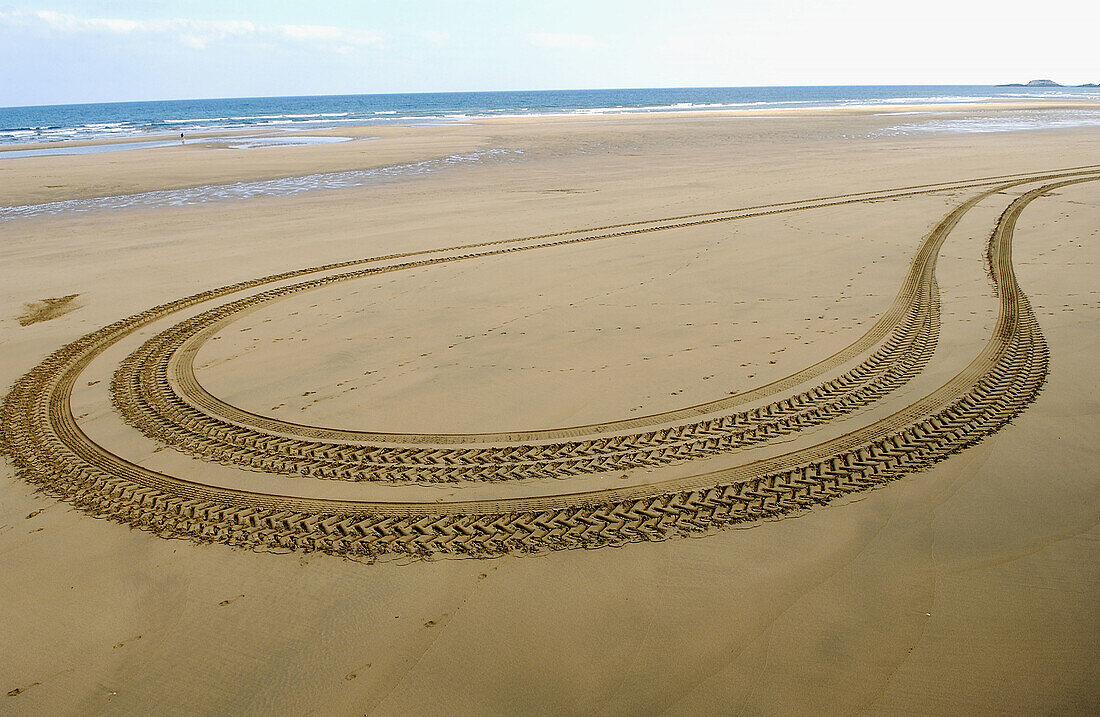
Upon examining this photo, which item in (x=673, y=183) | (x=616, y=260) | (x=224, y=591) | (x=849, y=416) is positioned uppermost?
(x=673, y=183)

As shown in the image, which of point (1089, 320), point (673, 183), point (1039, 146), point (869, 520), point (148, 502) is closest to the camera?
point (869, 520)

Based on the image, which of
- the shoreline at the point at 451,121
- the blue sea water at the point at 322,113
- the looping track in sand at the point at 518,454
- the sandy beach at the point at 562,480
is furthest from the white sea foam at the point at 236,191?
the blue sea water at the point at 322,113

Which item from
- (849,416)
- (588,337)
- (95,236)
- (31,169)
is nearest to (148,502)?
(588,337)

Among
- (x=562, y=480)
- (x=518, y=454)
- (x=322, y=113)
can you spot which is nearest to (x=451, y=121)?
(x=322, y=113)

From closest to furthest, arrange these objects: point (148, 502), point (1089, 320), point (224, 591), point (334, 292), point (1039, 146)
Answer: point (224, 591)
point (148, 502)
point (1089, 320)
point (334, 292)
point (1039, 146)

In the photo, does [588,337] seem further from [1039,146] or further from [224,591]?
Result: [1039,146]

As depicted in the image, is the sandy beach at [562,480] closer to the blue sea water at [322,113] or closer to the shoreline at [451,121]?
the shoreline at [451,121]

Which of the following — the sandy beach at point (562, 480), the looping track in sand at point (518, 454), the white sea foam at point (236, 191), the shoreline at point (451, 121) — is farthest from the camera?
the shoreline at point (451, 121)
